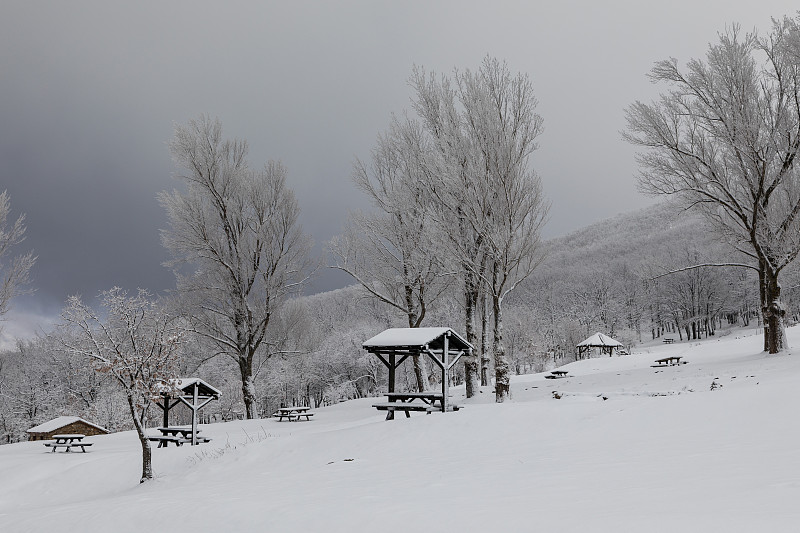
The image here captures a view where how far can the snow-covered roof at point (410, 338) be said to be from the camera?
49.5 feet

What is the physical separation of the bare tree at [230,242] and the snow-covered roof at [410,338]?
35.9ft

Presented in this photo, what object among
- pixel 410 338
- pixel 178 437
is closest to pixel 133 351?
pixel 178 437

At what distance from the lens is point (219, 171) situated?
25188mm

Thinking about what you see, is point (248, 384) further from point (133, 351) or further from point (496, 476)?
point (496, 476)

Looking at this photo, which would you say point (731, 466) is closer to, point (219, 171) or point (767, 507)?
point (767, 507)

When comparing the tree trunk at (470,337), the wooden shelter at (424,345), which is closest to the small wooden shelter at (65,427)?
the wooden shelter at (424,345)

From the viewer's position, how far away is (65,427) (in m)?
25.5

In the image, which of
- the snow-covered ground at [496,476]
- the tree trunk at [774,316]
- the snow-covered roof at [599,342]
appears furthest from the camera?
the snow-covered roof at [599,342]

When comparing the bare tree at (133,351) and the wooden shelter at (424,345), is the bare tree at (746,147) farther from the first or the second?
the bare tree at (133,351)

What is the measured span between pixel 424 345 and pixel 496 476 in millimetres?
8201

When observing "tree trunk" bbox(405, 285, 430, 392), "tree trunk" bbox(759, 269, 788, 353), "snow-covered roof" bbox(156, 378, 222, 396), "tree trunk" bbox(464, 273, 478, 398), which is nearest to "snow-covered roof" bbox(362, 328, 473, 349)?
"tree trunk" bbox(464, 273, 478, 398)

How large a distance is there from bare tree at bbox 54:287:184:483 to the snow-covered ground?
2.06m

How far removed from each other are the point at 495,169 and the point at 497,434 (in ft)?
31.2

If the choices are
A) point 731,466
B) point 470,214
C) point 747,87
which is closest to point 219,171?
point 470,214
